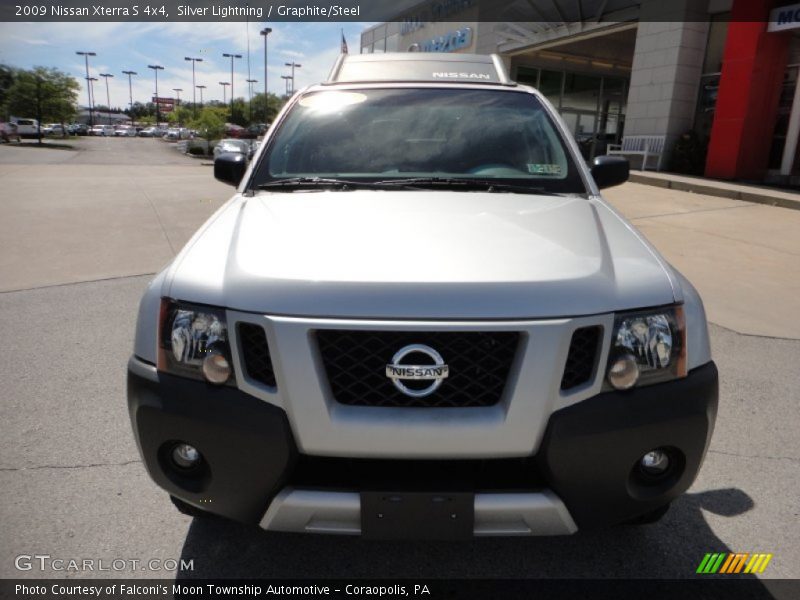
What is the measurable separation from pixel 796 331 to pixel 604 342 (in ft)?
13.3

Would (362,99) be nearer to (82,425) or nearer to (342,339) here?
(342,339)

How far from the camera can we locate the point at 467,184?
2.67 meters

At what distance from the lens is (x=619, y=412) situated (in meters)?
1.70

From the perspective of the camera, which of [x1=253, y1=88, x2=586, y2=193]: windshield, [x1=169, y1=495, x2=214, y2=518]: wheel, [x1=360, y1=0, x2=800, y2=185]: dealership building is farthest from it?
[x1=360, y1=0, x2=800, y2=185]: dealership building

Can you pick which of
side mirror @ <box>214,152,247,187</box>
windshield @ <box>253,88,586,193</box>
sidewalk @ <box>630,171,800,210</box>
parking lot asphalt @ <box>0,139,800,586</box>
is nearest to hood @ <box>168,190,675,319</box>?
windshield @ <box>253,88,586,193</box>

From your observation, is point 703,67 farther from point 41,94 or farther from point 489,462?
point 41,94

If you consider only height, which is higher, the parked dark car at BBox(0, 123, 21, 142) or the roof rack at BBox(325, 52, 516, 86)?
the roof rack at BBox(325, 52, 516, 86)

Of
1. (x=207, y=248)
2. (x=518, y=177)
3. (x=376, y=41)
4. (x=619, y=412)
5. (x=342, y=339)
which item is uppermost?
(x=376, y=41)

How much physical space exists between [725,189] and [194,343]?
13055 millimetres

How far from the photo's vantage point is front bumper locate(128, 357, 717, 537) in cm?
167

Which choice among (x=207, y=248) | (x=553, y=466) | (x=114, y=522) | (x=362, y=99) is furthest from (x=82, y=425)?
(x=553, y=466)

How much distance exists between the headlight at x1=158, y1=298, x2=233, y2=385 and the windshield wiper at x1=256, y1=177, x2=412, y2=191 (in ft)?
3.22

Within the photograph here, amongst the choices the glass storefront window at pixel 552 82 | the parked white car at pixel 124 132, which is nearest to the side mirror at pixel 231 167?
the glass storefront window at pixel 552 82

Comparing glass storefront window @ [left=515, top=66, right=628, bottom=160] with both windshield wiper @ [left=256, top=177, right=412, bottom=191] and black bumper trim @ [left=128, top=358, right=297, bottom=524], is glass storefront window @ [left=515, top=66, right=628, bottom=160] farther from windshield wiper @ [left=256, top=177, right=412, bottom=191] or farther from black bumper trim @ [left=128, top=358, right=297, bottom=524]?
black bumper trim @ [left=128, top=358, right=297, bottom=524]
